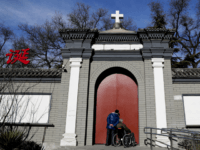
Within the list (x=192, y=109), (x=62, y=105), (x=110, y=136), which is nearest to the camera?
(x=110, y=136)

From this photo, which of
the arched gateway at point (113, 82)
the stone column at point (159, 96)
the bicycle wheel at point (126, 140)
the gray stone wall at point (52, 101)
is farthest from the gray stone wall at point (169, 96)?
the gray stone wall at point (52, 101)

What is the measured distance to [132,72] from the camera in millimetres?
8016

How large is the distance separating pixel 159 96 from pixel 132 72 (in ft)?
5.33

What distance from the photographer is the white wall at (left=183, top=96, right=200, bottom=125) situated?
7.59m

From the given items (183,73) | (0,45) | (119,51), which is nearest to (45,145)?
(119,51)

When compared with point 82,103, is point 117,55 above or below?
above

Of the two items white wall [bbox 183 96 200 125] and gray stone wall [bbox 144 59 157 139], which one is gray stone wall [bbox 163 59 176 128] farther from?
white wall [bbox 183 96 200 125]

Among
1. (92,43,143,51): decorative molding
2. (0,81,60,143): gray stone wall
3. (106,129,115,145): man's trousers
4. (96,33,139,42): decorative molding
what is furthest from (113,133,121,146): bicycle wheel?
(96,33,139,42): decorative molding

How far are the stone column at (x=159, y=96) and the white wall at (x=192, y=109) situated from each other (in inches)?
51.9

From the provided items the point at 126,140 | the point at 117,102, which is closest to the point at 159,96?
the point at 117,102

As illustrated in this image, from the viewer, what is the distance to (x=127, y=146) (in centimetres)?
651

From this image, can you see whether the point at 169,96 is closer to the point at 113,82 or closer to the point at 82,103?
the point at 113,82

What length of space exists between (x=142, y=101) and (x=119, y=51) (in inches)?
103

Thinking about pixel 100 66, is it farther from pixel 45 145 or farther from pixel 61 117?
pixel 45 145
